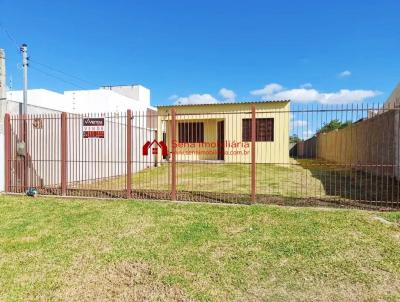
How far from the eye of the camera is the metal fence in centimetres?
859

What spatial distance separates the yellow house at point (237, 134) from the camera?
59.9 ft

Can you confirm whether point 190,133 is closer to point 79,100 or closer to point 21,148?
point 79,100

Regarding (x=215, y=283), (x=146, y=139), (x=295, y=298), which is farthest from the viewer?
(x=146, y=139)

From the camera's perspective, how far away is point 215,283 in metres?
3.90

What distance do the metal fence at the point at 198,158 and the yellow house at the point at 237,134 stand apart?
0.06 metres

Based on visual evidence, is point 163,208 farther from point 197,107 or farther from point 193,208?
point 197,107

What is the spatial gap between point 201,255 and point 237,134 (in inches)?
572

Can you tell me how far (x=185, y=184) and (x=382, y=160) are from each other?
7697 mm

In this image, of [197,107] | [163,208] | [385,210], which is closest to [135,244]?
[163,208]

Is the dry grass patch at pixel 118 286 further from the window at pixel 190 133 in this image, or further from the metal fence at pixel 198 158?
the window at pixel 190 133

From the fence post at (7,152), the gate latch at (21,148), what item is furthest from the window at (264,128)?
the fence post at (7,152)

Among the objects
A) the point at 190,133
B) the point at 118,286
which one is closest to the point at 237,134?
the point at 190,133

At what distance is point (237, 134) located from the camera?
18.8 meters

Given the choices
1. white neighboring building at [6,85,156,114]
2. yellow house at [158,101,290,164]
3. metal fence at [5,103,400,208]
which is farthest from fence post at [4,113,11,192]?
yellow house at [158,101,290,164]
